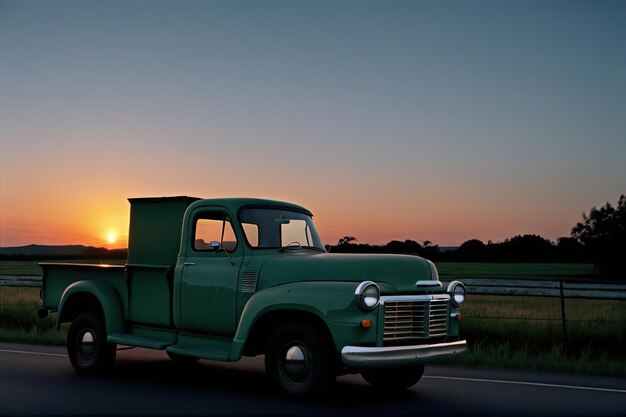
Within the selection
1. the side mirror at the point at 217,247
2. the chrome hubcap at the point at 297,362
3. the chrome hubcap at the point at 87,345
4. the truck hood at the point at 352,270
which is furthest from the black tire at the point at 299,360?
the chrome hubcap at the point at 87,345

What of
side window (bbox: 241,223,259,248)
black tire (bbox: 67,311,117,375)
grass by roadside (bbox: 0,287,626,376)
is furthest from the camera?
grass by roadside (bbox: 0,287,626,376)

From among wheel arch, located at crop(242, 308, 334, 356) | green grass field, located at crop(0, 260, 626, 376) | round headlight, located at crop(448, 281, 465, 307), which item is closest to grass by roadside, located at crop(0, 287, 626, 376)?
green grass field, located at crop(0, 260, 626, 376)

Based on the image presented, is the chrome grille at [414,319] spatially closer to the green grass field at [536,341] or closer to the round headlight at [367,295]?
the round headlight at [367,295]

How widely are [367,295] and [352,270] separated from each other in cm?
53

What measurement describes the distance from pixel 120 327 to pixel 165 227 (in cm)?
158

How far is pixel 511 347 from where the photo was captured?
1590 cm

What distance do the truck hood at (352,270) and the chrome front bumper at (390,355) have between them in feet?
2.18

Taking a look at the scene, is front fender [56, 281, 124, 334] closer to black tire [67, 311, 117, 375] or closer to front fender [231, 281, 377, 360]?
black tire [67, 311, 117, 375]

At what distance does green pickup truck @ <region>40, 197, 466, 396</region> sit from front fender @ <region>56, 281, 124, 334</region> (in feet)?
0.06

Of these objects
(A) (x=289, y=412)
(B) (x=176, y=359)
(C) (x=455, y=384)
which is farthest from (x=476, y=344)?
(A) (x=289, y=412)

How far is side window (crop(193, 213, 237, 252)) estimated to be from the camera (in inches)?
421

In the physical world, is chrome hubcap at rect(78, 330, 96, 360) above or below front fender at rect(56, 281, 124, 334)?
below

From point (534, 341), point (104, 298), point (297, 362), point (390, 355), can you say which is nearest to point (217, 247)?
point (297, 362)

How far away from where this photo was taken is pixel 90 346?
1203 cm
